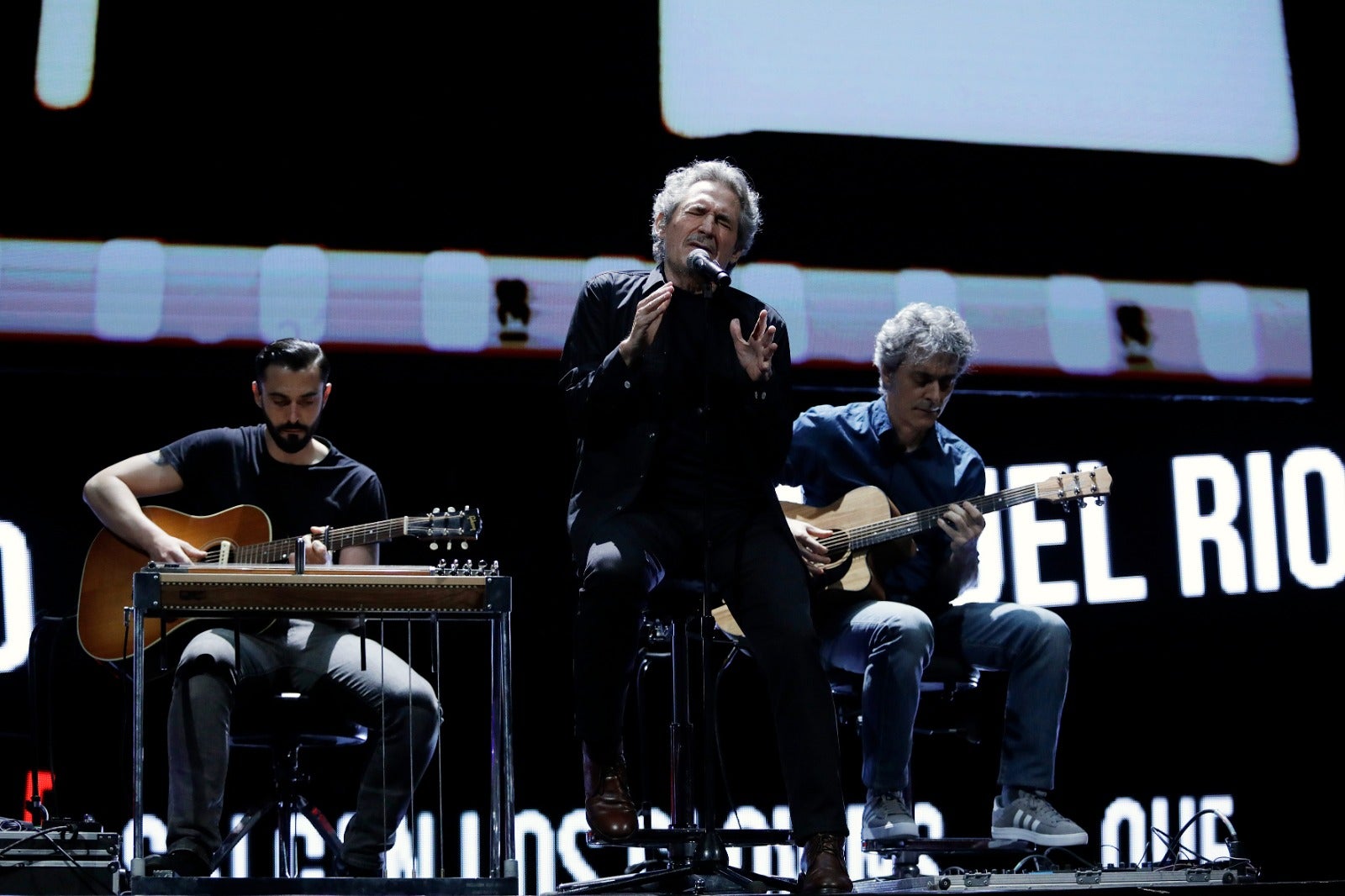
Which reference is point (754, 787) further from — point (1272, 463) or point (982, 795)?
point (1272, 463)

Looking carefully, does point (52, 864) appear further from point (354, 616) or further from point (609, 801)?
point (609, 801)

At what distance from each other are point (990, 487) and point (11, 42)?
3.48 metres

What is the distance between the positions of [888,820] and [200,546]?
1972 mm

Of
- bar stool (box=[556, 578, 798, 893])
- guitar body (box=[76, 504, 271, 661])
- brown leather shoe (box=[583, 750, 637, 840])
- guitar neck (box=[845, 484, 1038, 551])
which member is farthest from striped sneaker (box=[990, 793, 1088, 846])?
guitar body (box=[76, 504, 271, 661])

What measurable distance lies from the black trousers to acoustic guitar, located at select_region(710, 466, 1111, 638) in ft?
2.22

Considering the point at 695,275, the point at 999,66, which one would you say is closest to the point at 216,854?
the point at 695,275

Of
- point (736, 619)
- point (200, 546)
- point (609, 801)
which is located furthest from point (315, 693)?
point (736, 619)

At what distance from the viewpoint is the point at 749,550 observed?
326cm

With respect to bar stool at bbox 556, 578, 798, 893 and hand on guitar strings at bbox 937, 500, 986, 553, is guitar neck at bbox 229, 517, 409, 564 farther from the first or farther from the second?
hand on guitar strings at bbox 937, 500, 986, 553

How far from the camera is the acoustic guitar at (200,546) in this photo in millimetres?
3842

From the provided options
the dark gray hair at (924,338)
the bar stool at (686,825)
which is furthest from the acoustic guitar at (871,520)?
the bar stool at (686,825)

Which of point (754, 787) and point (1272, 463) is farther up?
point (1272, 463)

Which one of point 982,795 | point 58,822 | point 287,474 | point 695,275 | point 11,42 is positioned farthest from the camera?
point 982,795

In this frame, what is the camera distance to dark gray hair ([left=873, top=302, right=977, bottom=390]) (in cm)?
406
